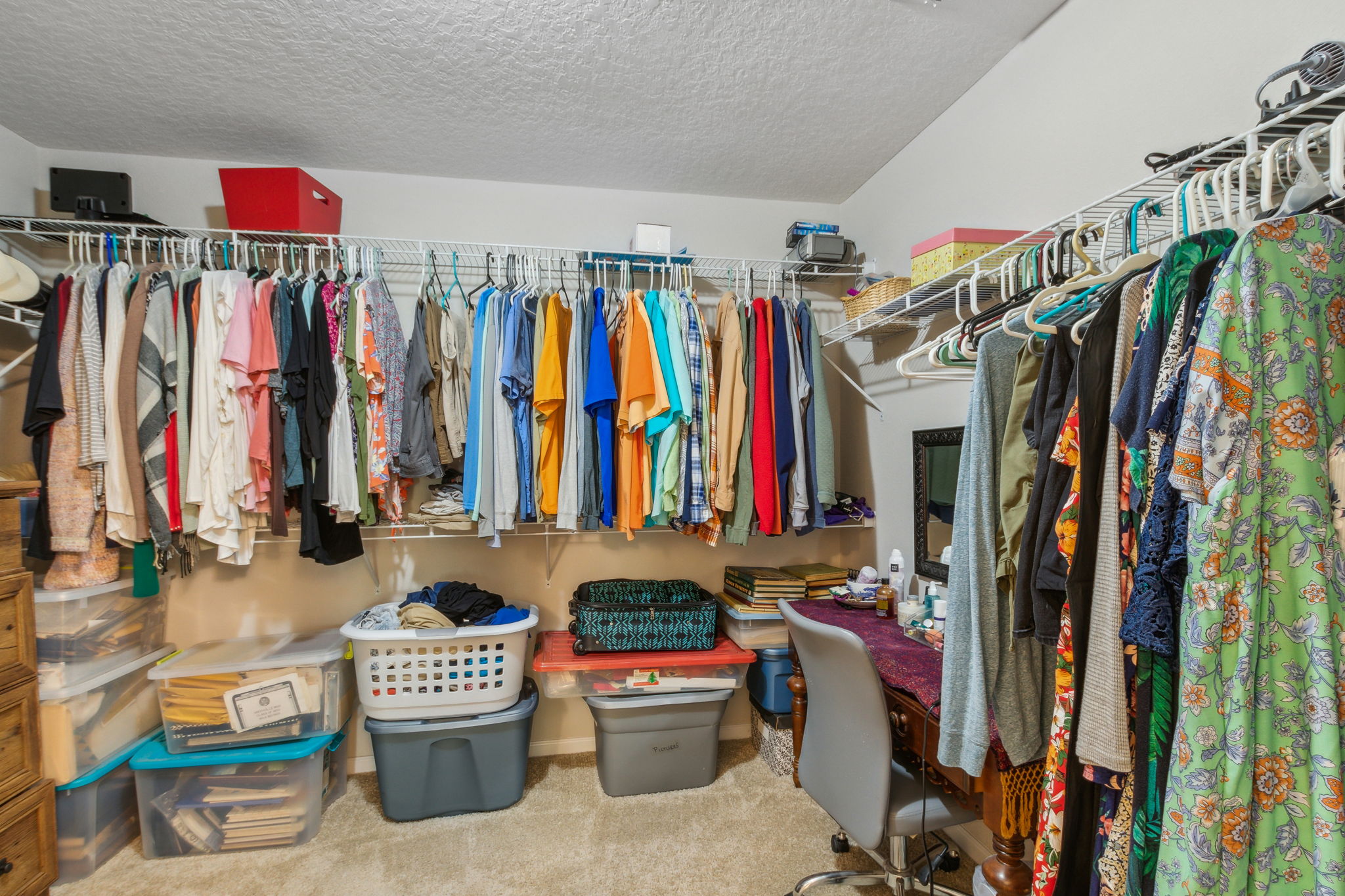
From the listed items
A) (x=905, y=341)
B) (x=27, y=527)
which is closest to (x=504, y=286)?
(x=905, y=341)

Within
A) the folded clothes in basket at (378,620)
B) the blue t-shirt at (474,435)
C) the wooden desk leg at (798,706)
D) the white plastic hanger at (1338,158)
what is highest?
the white plastic hanger at (1338,158)

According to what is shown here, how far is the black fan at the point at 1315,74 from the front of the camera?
100 cm

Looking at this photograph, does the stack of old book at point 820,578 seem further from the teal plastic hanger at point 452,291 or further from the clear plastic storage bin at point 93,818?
the clear plastic storage bin at point 93,818

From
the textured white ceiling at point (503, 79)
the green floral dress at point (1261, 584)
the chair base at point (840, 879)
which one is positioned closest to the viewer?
the green floral dress at point (1261, 584)

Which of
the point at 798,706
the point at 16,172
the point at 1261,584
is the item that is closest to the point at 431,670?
the point at 798,706

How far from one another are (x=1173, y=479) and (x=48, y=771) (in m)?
2.92

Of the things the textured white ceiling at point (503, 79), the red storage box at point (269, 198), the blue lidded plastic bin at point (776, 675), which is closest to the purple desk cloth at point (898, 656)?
the blue lidded plastic bin at point (776, 675)

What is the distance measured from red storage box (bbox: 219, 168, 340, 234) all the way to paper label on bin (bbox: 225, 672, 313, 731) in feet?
5.25

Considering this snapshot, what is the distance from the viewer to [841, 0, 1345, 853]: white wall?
1.26 m

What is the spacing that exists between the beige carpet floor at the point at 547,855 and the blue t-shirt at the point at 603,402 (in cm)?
106

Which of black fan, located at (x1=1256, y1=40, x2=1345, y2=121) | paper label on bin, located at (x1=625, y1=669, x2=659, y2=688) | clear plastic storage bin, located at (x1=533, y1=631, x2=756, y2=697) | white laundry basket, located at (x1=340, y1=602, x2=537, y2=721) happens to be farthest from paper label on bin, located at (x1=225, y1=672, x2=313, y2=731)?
black fan, located at (x1=1256, y1=40, x2=1345, y2=121)

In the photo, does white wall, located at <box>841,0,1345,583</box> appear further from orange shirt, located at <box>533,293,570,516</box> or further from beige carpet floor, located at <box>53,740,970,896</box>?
orange shirt, located at <box>533,293,570,516</box>

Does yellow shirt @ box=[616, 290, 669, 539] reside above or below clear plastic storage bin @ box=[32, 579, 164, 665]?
above

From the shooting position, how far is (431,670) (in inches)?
87.0
